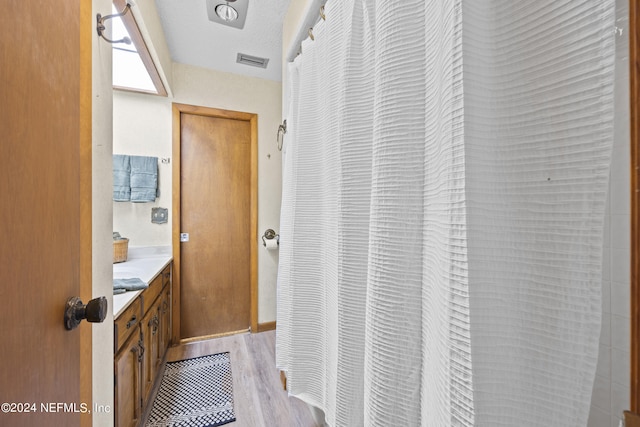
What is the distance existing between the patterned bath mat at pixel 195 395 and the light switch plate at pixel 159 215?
47.4 inches

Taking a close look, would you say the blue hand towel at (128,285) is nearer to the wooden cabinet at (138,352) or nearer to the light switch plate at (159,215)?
the wooden cabinet at (138,352)

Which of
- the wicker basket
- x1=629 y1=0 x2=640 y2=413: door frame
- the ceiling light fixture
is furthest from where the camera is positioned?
the wicker basket

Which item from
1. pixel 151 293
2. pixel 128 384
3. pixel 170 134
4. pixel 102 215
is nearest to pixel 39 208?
pixel 102 215

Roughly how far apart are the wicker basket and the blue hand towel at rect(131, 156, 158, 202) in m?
0.38

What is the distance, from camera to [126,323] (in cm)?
114

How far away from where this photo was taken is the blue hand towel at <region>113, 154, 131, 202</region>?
2.18 m

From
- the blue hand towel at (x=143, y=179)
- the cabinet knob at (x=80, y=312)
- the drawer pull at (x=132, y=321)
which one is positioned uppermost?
the blue hand towel at (x=143, y=179)

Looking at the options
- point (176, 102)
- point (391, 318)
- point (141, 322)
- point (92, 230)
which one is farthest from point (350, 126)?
point (176, 102)

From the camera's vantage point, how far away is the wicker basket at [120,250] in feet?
6.68

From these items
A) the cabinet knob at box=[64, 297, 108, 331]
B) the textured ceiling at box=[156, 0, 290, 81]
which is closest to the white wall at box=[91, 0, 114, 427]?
the cabinet knob at box=[64, 297, 108, 331]

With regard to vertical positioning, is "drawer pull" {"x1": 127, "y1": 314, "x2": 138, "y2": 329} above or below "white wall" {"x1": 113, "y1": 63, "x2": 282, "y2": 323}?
below

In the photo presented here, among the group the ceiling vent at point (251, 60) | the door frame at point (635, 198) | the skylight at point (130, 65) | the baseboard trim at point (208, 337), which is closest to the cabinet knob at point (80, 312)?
the door frame at point (635, 198)

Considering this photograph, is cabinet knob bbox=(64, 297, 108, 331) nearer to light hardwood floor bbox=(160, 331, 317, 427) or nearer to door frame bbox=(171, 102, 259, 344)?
light hardwood floor bbox=(160, 331, 317, 427)

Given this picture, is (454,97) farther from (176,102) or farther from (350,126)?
(176,102)
